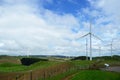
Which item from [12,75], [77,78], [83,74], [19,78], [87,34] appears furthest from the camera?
[87,34]

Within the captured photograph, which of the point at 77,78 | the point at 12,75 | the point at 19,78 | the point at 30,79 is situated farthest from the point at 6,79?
the point at 77,78

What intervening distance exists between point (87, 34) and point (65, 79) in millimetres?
56929

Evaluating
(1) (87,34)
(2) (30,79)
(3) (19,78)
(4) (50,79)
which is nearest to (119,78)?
(4) (50,79)

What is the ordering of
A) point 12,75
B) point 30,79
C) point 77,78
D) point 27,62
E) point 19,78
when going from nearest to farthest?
point 77,78 → point 30,79 → point 19,78 → point 12,75 → point 27,62

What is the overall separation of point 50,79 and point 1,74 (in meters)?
36.0

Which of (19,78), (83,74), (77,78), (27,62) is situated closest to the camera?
(77,78)

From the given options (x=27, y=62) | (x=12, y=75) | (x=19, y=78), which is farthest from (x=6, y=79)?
(x=27, y=62)

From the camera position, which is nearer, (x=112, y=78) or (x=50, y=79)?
(x=112, y=78)

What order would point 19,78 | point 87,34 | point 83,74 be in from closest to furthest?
Result: 1. point 83,74
2. point 19,78
3. point 87,34

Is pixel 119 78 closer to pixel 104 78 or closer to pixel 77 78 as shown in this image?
pixel 104 78

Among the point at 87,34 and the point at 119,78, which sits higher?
the point at 87,34

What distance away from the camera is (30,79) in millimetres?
64500

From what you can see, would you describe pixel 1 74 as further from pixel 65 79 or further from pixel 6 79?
pixel 65 79

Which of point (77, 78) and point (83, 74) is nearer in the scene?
point (77, 78)
